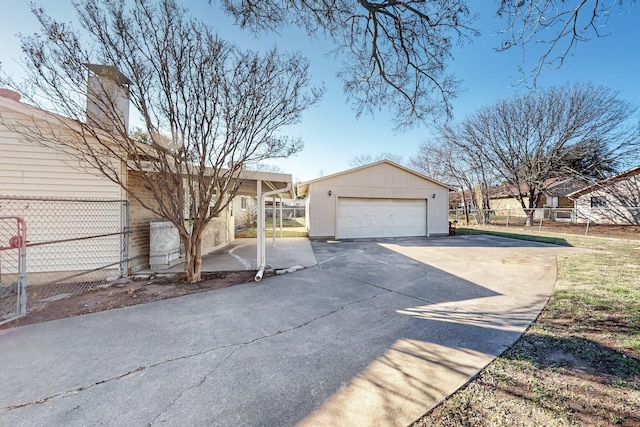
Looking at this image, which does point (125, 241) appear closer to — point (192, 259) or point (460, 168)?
point (192, 259)

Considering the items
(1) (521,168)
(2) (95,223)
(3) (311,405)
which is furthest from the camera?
(1) (521,168)

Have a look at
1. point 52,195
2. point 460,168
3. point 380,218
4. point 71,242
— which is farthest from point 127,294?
point 460,168

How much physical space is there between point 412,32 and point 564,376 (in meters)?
5.30

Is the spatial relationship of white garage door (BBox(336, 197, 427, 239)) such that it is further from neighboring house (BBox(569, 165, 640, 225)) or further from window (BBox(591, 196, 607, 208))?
window (BBox(591, 196, 607, 208))

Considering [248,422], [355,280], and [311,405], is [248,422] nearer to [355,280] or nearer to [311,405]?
[311,405]

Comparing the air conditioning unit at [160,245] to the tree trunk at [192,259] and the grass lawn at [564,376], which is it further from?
the grass lawn at [564,376]

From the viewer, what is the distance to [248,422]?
1.77m

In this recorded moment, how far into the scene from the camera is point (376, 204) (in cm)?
1296

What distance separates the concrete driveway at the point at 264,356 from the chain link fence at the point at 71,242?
210 centimetres

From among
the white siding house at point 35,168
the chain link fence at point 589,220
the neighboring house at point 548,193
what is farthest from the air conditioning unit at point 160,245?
the neighboring house at point 548,193

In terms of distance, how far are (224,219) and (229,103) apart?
6132mm

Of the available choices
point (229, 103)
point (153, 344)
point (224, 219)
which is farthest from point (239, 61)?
point (224, 219)

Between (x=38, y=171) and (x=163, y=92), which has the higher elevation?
(x=163, y=92)

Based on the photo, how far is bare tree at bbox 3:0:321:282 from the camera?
4129mm
